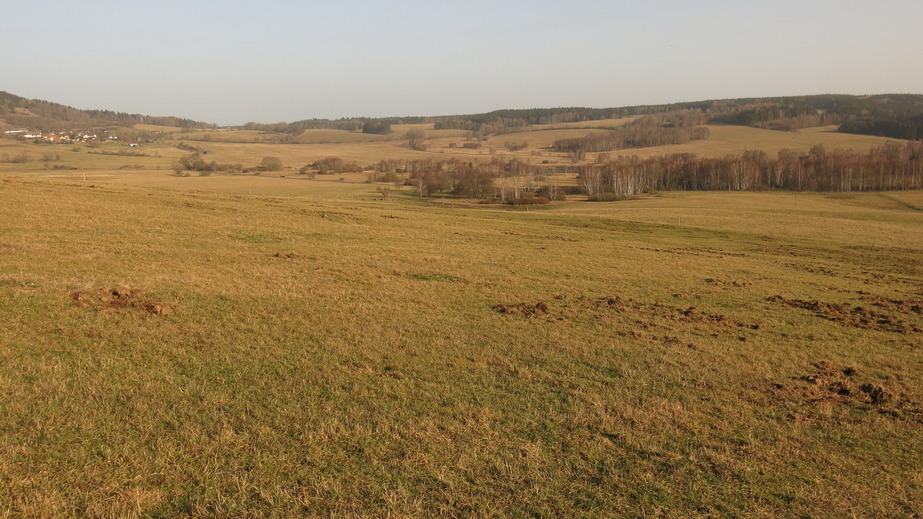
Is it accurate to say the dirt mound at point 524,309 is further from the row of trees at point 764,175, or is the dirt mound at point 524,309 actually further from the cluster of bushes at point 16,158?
the cluster of bushes at point 16,158

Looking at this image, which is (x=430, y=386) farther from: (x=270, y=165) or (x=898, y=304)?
(x=270, y=165)

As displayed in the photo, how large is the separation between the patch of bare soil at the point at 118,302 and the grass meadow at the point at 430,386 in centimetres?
8

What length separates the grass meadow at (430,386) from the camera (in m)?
6.95

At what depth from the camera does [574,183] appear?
431 ft

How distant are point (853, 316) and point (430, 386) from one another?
16424mm

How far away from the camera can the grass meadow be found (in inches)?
274

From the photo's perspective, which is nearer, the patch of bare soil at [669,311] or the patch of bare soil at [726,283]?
the patch of bare soil at [669,311]

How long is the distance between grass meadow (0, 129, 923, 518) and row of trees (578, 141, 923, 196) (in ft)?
323

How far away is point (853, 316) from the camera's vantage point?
19.1 metres

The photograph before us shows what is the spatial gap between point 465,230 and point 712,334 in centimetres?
2459

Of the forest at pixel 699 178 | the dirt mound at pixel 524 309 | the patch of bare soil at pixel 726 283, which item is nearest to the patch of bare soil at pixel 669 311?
the dirt mound at pixel 524 309

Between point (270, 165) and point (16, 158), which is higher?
point (16, 158)

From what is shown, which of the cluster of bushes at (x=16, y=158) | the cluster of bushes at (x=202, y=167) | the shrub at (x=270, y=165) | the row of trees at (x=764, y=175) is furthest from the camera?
the shrub at (x=270, y=165)

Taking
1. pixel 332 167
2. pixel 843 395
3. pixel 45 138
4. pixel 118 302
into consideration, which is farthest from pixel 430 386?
pixel 45 138
